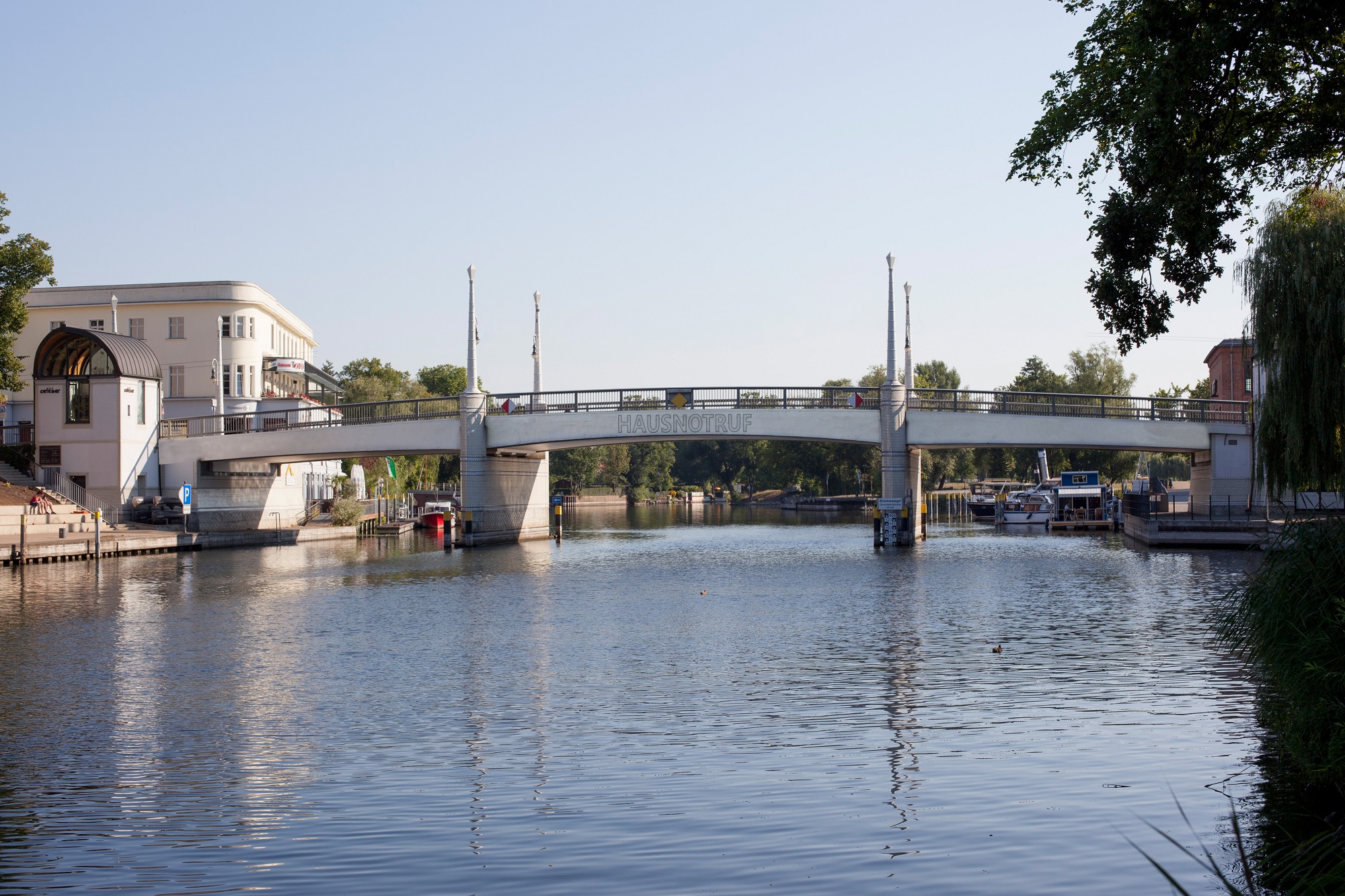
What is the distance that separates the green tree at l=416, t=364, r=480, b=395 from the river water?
112213mm

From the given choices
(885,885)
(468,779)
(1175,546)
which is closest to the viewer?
(885,885)

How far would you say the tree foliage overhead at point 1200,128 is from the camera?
13539 millimetres

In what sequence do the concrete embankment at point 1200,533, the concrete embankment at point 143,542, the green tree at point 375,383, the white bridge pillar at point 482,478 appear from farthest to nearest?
the green tree at point 375,383 < the white bridge pillar at point 482,478 < the concrete embankment at point 1200,533 < the concrete embankment at point 143,542

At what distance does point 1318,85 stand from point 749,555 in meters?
40.1

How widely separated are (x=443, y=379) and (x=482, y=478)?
87.8 meters

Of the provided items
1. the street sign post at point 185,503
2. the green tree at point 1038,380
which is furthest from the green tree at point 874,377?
the street sign post at point 185,503

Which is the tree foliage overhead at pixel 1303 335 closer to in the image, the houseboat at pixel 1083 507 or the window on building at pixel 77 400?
the houseboat at pixel 1083 507

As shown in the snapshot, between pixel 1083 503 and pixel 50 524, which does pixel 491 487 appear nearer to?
pixel 50 524

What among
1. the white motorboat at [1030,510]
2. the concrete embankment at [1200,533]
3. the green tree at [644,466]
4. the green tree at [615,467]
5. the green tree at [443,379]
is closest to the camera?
the concrete embankment at [1200,533]

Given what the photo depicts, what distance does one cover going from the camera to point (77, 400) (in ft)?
199

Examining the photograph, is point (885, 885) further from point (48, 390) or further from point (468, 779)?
point (48, 390)

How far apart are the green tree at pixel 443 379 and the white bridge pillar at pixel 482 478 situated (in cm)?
7738

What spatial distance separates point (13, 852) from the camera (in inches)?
402

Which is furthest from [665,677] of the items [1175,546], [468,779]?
[1175,546]
